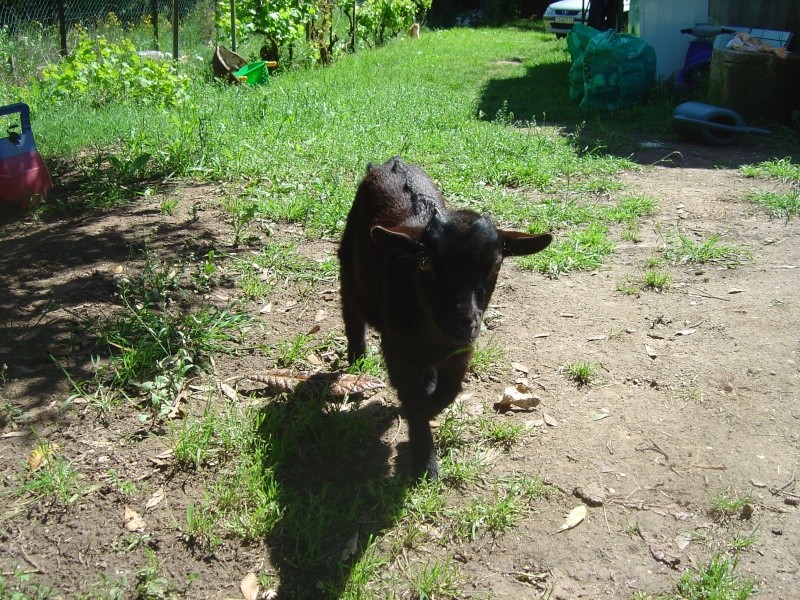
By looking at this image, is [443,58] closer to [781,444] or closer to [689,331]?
[689,331]

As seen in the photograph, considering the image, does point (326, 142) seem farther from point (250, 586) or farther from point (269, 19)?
point (250, 586)

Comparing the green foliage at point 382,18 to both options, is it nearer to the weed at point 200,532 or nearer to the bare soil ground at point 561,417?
the bare soil ground at point 561,417

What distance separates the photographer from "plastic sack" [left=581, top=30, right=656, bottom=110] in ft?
38.0

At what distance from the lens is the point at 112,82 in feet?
34.1

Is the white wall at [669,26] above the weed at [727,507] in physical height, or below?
above

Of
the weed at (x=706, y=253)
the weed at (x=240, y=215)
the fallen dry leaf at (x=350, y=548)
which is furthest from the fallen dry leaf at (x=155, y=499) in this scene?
the weed at (x=706, y=253)

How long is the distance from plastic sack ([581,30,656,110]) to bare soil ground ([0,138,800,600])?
536 centimetres

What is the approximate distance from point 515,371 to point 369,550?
1802 mm

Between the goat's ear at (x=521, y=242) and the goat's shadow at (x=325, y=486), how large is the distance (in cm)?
131

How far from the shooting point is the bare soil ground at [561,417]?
3.47 meters

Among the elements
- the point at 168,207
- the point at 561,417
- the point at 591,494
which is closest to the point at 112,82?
the point at 168,207

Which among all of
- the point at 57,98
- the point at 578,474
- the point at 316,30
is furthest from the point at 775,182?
the point at 316,30

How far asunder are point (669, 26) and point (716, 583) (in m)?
11.7

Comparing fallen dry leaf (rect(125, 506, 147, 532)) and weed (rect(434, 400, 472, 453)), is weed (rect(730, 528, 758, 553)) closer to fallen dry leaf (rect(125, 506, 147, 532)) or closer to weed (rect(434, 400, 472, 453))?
weed (rect(434, 400, 472, 453))
